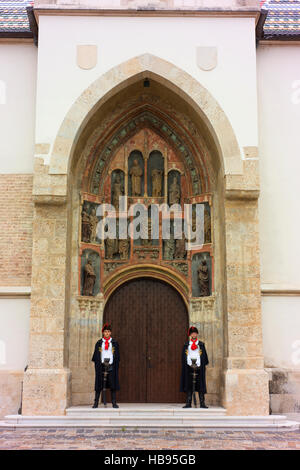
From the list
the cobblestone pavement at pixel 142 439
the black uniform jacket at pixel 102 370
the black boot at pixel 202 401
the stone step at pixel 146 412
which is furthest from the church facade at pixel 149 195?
the cobblestone pavement at pixel 142 439

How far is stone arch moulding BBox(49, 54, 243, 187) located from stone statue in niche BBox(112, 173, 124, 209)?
182cm

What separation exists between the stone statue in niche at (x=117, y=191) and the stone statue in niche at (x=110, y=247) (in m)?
0.79

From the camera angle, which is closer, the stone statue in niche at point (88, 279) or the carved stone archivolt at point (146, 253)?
the stone statue in niche at point (88, 279)

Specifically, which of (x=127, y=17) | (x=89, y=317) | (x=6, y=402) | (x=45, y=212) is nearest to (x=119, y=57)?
(x=127, y=17)

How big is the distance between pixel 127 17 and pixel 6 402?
8.39 meters

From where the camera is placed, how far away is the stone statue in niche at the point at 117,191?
1433cm

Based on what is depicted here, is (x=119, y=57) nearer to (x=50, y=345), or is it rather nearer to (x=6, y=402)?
(x=50, y=345)

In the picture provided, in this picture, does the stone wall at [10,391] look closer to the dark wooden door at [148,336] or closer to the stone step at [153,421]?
the stone step at [153,421]

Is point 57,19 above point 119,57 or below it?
A: above

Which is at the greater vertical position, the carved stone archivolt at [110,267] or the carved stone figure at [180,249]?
the carved stone figure at [180,249]

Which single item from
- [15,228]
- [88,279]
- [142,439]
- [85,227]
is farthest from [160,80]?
[142,439]

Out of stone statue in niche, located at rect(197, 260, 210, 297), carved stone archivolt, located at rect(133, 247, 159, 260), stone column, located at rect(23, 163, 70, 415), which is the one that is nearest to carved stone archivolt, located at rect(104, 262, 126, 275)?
carved stone archivolt, located at rect(133, 247, 159, 260)

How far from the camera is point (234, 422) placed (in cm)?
1151

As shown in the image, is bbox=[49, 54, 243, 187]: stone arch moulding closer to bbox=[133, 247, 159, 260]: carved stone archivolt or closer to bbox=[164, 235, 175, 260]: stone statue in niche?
bbox=[164, 235, 175, 260]: stone statue in niche
